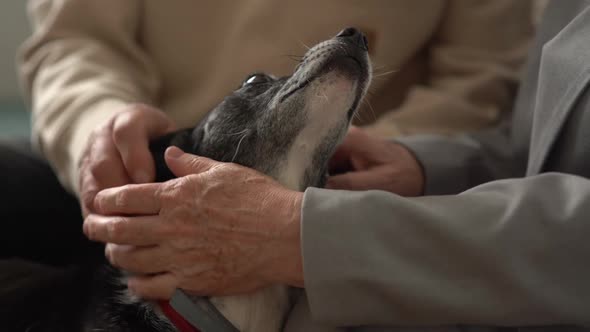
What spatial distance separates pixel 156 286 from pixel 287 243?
21cm

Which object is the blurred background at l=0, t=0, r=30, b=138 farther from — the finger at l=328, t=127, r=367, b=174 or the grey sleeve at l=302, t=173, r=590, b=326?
the grey sleeve at l=302, t=173, r=590, b=326

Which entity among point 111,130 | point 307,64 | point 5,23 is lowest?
point 5,23

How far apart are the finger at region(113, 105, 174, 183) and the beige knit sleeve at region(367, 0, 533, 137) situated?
542 millimetres

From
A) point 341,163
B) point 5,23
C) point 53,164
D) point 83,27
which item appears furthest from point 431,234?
point 5,23

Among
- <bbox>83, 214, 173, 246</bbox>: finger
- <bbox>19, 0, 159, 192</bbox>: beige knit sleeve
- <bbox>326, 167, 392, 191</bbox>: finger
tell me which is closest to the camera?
<bbox>83, 214, 173, 246</bbox>: finger

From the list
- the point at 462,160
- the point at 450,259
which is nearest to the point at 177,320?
the point at 450,259

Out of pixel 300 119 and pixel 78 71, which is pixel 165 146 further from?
pixel 78 71

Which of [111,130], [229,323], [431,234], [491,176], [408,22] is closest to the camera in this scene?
[431,234]

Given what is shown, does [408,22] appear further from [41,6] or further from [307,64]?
[41,6]

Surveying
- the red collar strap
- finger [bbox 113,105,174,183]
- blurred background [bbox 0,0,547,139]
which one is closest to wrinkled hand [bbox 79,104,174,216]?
finger [bbox 113,105,174,183]

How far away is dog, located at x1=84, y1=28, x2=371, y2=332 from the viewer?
0.86 meters

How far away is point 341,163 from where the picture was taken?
1184 mm

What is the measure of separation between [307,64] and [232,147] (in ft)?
0.57

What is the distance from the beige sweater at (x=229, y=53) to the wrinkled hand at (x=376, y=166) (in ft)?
0.56
